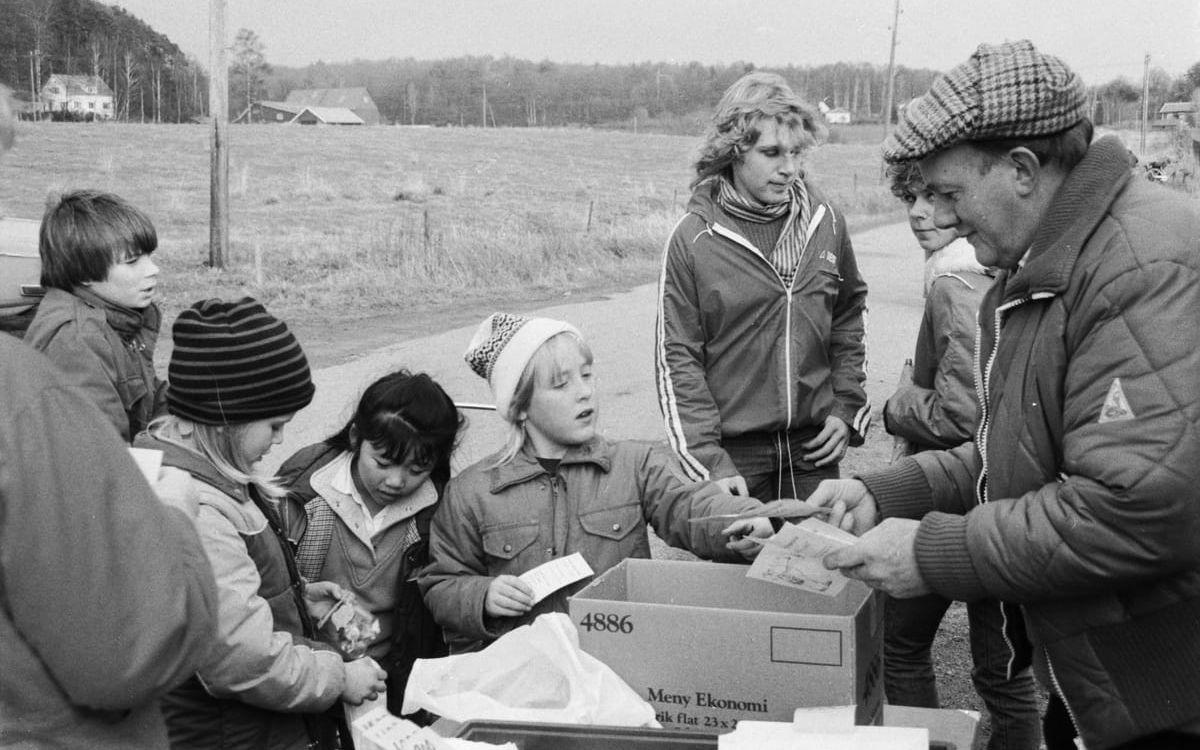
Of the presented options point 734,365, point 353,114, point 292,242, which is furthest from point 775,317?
point 353,114

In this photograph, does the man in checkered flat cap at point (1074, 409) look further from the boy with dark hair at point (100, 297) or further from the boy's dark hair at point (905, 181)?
the boy with dark hair at point (100, 297)

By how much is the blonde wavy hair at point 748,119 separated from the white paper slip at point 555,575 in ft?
5.28

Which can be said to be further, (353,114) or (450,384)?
(353,114)

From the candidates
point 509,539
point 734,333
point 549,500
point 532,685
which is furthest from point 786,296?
point 532,685

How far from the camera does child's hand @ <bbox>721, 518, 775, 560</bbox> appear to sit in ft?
→ 10.2

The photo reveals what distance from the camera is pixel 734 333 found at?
407 cm

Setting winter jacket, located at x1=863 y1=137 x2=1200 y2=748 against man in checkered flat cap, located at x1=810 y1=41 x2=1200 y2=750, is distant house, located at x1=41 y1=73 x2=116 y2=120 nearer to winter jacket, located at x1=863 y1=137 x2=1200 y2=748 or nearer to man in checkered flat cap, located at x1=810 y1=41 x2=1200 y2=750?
man in checkered flat cap, located at x1=810 y1=41 x2=1200 y2=750

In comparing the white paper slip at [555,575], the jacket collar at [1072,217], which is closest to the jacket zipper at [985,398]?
the jacket collar at [1072,217]

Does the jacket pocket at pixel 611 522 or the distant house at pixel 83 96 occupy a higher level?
the distant house at pixel 83 96

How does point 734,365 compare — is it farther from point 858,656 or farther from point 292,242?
point 292,242

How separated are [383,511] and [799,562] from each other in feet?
4.73

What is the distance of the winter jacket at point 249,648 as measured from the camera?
104 inches

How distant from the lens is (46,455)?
150 cm

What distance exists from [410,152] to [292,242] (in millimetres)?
30635
